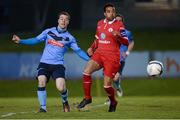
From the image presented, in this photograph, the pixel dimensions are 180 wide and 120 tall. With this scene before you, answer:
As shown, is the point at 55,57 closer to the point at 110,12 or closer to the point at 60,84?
the point at 60,84

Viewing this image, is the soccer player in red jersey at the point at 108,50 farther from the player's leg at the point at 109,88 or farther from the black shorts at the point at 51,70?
the black shorts at the point at 51,70

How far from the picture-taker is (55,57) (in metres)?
14.4

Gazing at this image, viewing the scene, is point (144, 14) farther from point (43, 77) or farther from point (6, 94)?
point (43, 77)

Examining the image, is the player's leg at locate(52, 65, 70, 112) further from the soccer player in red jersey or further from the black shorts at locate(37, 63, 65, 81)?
the soccer player in red jersey

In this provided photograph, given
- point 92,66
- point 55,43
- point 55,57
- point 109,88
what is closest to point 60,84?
point 55,57

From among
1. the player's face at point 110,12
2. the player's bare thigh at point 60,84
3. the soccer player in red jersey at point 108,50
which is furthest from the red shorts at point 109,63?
the player's bare thigh at point 60,84

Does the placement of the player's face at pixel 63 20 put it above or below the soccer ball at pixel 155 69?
above

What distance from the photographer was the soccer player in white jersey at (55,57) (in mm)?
14156

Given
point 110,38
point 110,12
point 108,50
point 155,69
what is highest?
point 110,12

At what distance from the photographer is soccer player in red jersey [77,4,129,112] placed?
14.2 metres

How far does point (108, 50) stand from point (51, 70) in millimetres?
1235

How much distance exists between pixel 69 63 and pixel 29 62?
1.54m

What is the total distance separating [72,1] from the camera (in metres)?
42.2

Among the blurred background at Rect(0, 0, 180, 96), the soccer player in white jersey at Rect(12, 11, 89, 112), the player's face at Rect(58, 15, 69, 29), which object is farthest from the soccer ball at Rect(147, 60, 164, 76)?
the blurred background at Rect(0, 0, 180, 96)
